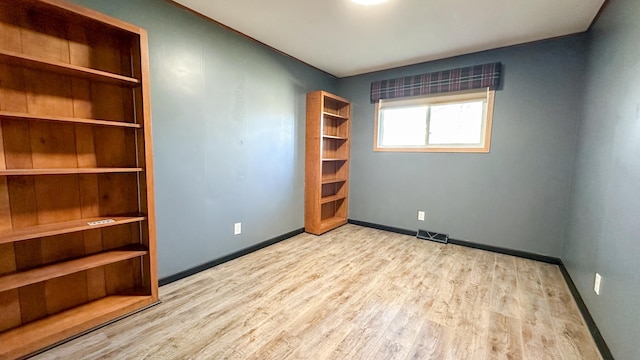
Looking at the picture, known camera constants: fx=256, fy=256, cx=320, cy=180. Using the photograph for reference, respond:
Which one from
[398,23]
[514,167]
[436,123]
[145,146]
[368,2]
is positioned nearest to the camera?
[145,146]

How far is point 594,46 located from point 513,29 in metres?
0.64

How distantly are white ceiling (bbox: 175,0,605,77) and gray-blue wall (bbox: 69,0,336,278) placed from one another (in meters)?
0.25

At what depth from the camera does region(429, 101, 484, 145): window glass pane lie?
3.13 m

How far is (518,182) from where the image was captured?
2867 millimetres

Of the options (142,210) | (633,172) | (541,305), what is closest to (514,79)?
(633,172)

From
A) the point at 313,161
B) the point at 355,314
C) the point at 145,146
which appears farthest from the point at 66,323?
the point at 313,161

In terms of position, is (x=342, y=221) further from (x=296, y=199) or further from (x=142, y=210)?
(x=142, y=210)

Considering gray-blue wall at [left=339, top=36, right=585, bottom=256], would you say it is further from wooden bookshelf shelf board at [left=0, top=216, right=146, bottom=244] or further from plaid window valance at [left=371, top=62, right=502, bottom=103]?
wooden bookshelf shelf board at [left=0, top=216, right=146, bottom=244]

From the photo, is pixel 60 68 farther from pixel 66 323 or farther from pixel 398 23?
pixel 398 23

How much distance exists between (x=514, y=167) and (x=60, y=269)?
4032mm

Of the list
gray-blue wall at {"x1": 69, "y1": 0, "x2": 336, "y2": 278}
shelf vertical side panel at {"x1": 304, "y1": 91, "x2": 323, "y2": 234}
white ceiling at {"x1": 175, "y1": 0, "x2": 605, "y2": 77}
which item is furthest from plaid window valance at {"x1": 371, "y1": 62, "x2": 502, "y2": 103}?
gray-blue wall at {"x1": 69, "y1": 0, "x2": 336, "y2": 278}

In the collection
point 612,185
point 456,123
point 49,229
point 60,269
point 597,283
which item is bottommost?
point 597,283

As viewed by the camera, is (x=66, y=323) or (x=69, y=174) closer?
(x=66, y=323)

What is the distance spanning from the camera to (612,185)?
1.62 m
